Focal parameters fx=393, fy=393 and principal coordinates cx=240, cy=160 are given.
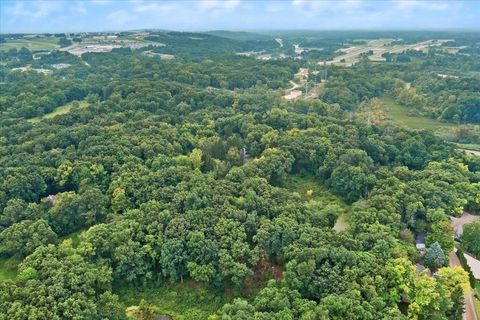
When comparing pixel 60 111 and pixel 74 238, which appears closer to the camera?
pixel 74 238

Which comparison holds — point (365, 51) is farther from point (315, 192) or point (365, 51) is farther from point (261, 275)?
point (261, 275)

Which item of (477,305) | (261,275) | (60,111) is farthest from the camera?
(60,111)

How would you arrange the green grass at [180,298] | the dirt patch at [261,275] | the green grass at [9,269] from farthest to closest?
the green grass at [9,269]
the dirt patch at [261,275]
the green grass at [180,298]

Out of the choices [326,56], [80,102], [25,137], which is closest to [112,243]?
[25,137]

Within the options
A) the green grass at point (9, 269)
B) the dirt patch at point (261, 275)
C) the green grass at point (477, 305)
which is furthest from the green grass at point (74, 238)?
the green grass at point (477, 305)

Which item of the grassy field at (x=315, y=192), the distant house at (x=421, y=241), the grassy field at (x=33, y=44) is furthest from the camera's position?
the grassy field at (x=33, y=44)

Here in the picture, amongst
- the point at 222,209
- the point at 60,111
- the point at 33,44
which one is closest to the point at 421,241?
the point at 222,209

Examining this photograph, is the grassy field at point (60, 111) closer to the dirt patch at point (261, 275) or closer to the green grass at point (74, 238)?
the green grass at point (74, 238)
